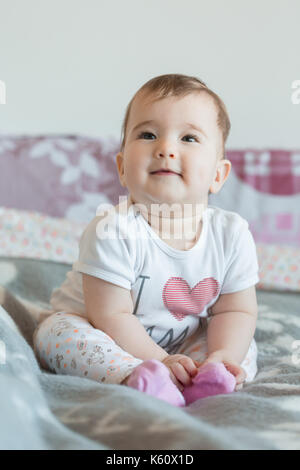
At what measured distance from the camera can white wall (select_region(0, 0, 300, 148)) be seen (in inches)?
82.1

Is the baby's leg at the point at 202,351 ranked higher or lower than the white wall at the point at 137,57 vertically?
lower

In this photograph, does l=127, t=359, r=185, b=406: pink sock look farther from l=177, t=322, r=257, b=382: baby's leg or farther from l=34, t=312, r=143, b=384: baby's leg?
l=177, t=322, r=257, b=382: baby's leg

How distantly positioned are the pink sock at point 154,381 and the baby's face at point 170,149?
12.1 inches

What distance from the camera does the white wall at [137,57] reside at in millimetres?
2086

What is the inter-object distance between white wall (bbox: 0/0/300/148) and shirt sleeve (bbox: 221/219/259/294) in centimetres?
114

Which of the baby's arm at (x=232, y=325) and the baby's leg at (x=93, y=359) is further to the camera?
the baby's arm at (x=232, y=325)

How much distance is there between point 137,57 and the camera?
2096 millimetres

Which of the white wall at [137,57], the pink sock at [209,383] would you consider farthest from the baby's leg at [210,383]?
the white wall at [137,57]

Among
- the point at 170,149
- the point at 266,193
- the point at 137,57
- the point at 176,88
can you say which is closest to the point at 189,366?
the point at 170,149

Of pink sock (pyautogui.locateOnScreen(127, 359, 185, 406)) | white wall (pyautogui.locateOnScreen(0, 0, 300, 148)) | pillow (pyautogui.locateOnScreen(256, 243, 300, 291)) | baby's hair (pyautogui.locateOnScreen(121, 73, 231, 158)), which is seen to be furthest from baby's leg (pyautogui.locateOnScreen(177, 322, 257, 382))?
white wall (pyautogui.locateOnScreen(0, 0, 300, 148))

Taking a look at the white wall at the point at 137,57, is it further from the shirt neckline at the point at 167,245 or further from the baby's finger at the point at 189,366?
the baby's finger at the point at 189,366

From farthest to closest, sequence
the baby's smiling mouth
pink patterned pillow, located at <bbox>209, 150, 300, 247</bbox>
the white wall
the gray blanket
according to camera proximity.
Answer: the white wall, pink patterned pillow, located at <bbox>209, 150, 300, 247</bbox>, the baby's smiling mouth, the gray blanket

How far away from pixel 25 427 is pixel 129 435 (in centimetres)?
10

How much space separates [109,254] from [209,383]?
0.27 m
